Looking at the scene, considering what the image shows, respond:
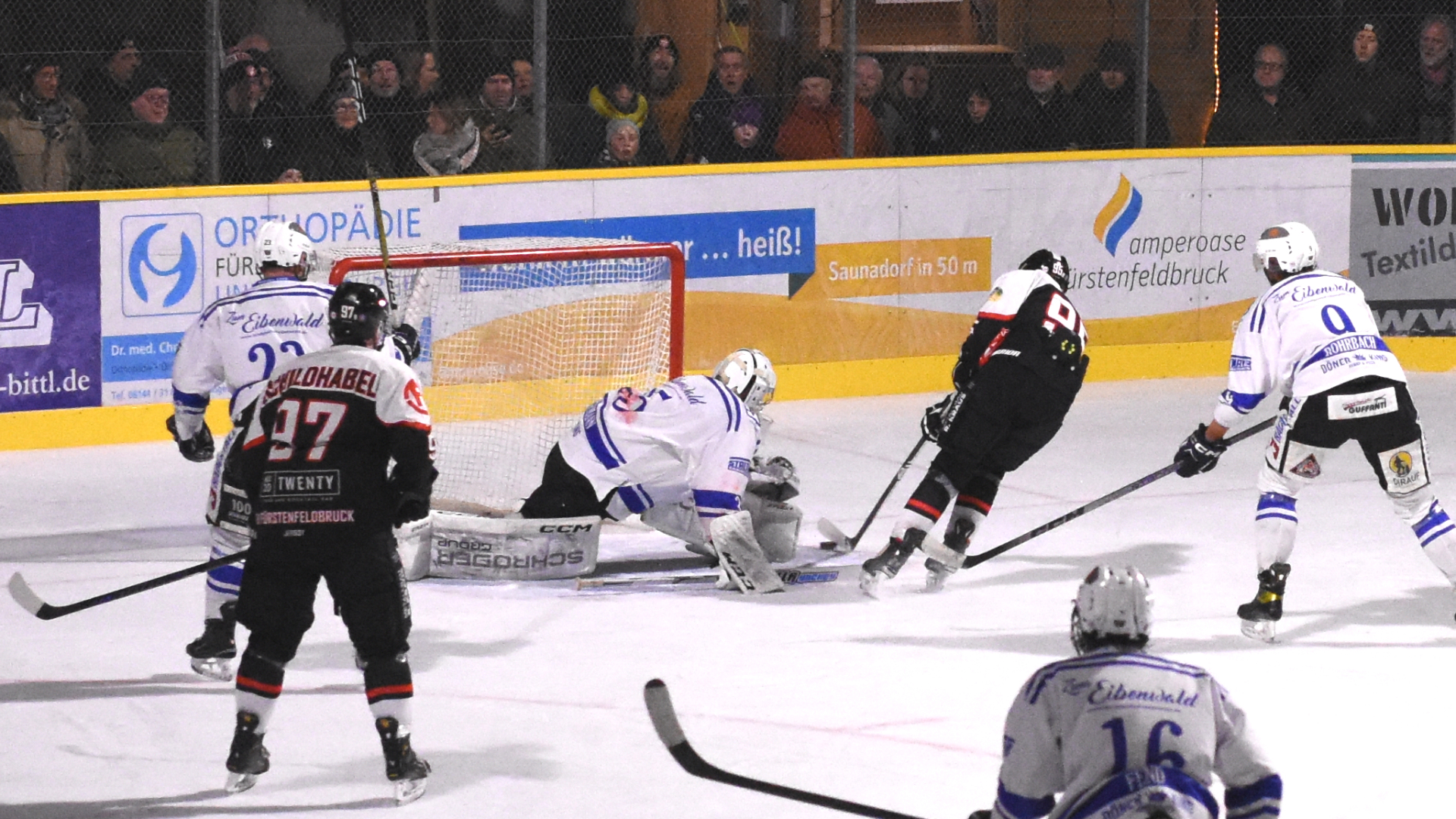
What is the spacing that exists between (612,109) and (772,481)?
11.4 feet

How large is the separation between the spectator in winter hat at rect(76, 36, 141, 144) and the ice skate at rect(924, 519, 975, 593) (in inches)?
162

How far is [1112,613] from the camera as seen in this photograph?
10.8 ft

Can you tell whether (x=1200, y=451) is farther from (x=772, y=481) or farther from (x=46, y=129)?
(x=46, y=129)

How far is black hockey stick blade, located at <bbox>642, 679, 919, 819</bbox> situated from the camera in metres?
3.72

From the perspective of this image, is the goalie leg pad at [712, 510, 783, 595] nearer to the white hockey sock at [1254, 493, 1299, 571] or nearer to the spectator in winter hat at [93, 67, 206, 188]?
the white hockey sock at [1254, 493, 1299, 571]

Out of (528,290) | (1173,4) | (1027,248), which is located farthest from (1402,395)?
(1173,4)

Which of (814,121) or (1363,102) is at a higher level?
(1363,102)

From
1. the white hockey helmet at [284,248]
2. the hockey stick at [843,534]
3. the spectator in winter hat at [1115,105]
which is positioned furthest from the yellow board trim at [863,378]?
the white hockey helmet at [284,248]

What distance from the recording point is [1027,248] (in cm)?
1070

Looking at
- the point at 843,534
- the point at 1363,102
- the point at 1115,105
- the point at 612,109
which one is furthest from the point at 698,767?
Answer: the point at 1363,102

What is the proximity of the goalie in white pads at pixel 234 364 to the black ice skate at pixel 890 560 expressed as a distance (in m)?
1.79

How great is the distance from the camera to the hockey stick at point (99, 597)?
17.8ft

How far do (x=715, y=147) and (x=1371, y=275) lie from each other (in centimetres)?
357

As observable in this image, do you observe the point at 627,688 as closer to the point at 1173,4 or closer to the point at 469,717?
the point at 469,717
